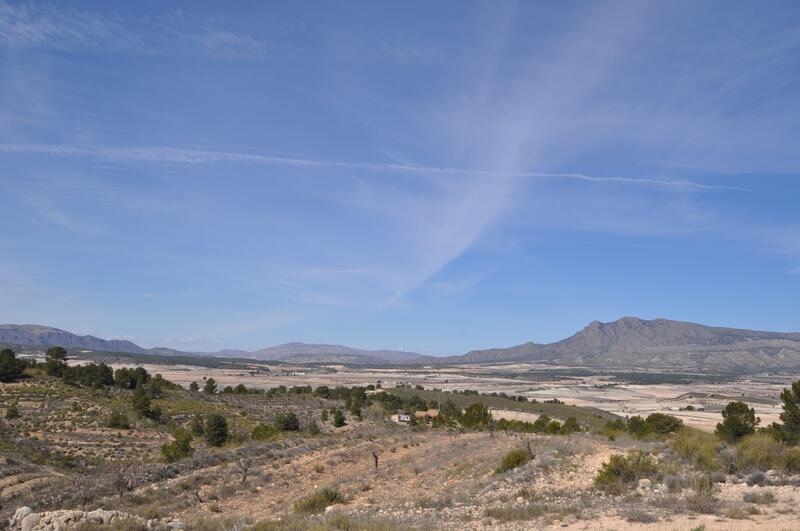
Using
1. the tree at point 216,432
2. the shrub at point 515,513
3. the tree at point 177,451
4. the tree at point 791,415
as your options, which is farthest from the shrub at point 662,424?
the tree at point 177,451

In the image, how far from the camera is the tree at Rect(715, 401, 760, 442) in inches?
1196

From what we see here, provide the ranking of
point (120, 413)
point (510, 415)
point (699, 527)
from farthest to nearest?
point (510, 415) → point (120, 413) → point (699, 527)

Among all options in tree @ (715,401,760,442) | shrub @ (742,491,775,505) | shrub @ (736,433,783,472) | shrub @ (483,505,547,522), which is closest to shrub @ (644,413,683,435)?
tree @ (715,401,760,442)

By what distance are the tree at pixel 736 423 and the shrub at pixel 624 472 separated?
1522 cm

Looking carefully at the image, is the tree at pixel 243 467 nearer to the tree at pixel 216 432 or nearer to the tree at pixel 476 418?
the tree at pixel 216 432

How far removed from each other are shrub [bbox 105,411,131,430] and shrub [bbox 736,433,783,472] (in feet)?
137

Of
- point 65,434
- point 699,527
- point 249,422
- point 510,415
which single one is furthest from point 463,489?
point 510,415

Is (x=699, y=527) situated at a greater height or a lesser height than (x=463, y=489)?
greater

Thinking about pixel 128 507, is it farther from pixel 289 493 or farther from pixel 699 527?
pixel 699 527

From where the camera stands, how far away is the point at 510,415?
7569 cm

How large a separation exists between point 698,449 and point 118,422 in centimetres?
4082

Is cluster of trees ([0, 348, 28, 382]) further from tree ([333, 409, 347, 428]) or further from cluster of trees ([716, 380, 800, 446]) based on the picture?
cluster of trees ([716, 380, 800, 446])

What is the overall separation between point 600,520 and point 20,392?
5301 cm

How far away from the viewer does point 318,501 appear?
57.6ft
